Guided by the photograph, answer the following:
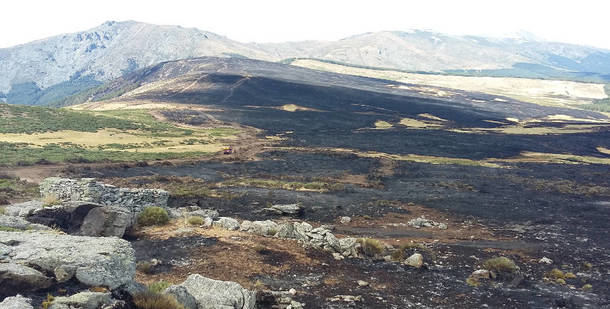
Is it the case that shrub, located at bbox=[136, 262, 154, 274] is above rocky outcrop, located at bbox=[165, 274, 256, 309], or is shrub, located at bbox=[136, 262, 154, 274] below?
below

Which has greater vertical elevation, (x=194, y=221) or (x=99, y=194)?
(x=99, y=194)

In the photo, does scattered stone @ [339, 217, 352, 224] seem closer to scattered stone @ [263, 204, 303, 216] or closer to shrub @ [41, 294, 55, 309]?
scattered stone @ [263, 204, 303, 216]

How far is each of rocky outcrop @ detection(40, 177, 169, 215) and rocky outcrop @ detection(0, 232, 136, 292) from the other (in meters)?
16.5

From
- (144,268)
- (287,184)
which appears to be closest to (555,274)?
(144,268)

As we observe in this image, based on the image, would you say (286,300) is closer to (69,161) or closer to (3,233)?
(3,233)

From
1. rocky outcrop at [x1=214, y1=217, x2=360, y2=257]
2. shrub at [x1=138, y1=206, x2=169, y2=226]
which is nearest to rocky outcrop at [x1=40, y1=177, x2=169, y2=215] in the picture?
shrub at [x1=138, y1=206, x2=169, y2=226]

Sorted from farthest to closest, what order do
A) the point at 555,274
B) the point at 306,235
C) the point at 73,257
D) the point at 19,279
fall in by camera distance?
the point at 306,235 < the point at 555,274 < the point at 73,257 < the point at 19,279

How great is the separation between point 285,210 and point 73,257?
A: 972 inches

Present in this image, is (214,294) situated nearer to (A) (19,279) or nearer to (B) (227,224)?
(A) (19,279)

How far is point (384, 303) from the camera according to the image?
17.4 metres

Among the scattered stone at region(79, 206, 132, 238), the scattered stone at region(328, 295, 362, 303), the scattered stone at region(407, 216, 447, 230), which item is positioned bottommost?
the scattered stone at region(407, 216, 447, 230)

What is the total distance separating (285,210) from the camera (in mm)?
35000

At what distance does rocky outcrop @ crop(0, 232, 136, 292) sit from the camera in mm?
10320

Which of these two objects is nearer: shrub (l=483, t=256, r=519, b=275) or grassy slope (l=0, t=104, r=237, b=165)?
shrub (l=483, t=256, r=519, b=275)
